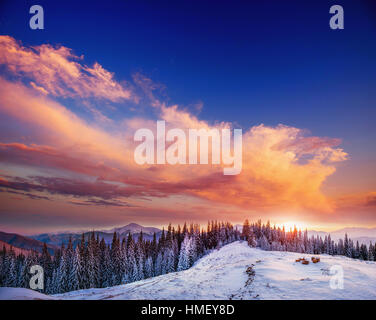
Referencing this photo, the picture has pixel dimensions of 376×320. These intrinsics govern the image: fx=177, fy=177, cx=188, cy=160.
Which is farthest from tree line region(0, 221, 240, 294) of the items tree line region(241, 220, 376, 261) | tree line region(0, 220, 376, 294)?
tree line region(241, 220, 376, 261)

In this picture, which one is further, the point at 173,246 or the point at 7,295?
the point at 173,246

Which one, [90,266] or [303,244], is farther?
[303,244]

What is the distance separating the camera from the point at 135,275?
56.3m

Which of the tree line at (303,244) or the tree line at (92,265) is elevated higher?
the tree line at (92,265)

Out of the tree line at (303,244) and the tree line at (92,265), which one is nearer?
the tree line at (92,265)

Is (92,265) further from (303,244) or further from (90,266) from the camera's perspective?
(303,244)

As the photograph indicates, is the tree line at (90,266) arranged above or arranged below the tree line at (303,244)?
above

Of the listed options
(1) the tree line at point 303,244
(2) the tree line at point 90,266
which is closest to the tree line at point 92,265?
(2) the tree line at point 90,266

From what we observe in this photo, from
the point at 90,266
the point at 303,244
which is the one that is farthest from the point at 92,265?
the point at 303,244

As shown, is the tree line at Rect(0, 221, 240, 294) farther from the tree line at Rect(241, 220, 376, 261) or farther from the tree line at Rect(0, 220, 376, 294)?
the tree line at Rect(241, 220, 376, 261)

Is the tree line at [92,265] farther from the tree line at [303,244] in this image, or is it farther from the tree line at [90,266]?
the tree line at [303,244]
